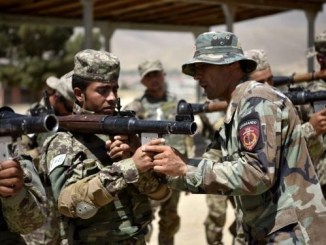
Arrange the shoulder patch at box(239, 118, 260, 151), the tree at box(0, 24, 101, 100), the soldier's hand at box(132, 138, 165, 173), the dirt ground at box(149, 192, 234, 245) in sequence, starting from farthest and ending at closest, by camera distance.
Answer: the tree at box(0, 24, 101, 100)
the dirt ground at box(149, 192, 234, 245)
the soldier's hand at box(132, 138, 165, 173)
the shoulder patch at box(239, 118, 260, 151)

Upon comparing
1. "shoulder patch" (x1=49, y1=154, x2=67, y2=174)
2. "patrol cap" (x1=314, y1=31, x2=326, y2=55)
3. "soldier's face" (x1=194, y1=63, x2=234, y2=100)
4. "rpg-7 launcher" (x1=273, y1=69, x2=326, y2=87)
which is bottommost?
"shoulder patch" (x1=49, y1=154, x2=67, y2=174)

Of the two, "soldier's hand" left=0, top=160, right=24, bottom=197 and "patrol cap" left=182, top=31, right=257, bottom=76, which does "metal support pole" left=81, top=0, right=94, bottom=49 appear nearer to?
"patrol cap" left=182, top=31, right=257, bottom=76

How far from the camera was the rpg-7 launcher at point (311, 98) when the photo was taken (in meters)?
4.04

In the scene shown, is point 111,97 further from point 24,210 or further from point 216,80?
point 24,210

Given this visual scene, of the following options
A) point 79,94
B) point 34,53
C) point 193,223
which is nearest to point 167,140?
point 193,223

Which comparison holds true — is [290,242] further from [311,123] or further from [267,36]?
[267,36]

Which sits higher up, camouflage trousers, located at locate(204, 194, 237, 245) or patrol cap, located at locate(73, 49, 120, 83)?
patrol cap, located at locate(73, 49, 120, 83)

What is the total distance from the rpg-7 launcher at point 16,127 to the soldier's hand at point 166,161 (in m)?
0.56

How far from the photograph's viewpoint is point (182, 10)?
14102 millimetres

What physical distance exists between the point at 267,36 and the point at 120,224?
11815cm

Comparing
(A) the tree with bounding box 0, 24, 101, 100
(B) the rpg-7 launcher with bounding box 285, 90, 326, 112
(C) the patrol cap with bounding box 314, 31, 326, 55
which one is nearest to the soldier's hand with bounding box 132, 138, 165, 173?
(B) the rpg-7 launcher with bounding box 285, 90, 326, 112

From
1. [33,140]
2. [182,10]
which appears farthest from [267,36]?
[33,140]

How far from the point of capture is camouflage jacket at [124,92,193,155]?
6.62 m

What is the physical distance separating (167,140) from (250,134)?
13.4 ft
